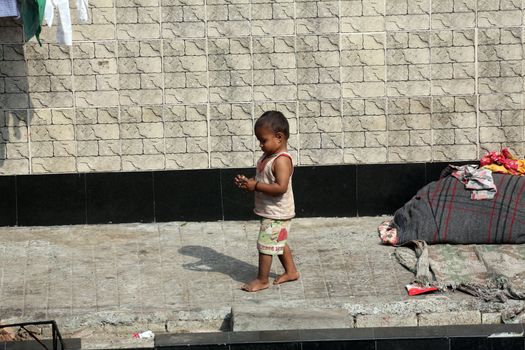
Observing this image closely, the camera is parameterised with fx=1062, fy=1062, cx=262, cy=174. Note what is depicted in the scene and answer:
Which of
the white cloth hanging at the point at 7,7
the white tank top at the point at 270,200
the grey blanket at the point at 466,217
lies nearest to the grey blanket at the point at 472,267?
the grey blanket at the point at 466,217

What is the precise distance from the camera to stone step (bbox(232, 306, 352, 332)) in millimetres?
6703

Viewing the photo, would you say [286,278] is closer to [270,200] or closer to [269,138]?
[270,200]

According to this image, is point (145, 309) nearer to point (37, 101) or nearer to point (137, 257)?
point (137, 257)

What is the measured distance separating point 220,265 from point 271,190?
107 centimetres

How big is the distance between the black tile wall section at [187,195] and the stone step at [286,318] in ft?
7.75

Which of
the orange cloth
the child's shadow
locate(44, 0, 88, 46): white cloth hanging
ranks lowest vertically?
the child's shadow

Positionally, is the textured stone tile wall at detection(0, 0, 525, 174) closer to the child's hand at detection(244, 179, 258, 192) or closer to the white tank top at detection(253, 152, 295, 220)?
the white tank top at detection(253, 152, 295, 220)

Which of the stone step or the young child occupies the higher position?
the young child

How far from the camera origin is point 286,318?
6812mm

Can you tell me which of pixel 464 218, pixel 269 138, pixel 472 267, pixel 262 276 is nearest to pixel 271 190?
pixel 269 138

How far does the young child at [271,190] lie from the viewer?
7398 millimetres

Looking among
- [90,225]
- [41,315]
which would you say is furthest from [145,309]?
[90,225]

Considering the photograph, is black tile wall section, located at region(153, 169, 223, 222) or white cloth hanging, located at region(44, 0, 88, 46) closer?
white cloth hanging, located at region(44, 0, 88, 46)

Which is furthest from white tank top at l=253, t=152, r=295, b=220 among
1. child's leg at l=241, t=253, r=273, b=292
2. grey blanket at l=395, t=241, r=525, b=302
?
grey blanket at l=395, t=241, r=525, b=302
